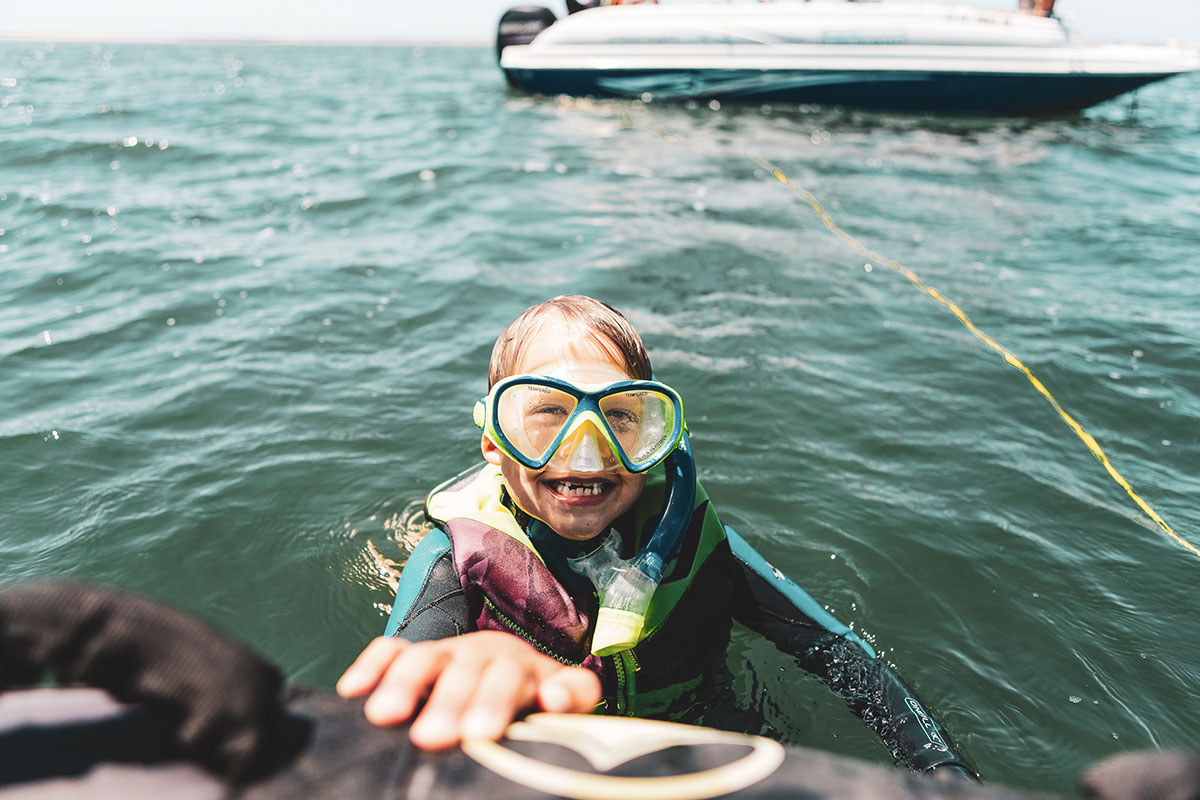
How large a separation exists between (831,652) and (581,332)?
116cm

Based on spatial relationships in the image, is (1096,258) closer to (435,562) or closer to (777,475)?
(777,475)

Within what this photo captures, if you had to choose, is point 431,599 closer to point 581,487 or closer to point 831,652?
point 581,487

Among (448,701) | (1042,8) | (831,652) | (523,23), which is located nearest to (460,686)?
(448,701)

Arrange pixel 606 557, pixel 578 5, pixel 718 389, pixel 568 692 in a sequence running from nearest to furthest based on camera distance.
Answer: pixel 568 692 → pixel 606 557 → pixel 718 389 → pixel 578 5

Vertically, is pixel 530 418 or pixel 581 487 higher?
pixel 530 418

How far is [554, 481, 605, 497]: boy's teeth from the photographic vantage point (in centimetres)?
194

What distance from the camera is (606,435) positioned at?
1.82 meters

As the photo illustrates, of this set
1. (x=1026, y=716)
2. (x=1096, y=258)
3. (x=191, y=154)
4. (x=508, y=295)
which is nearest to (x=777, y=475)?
(x=1026, y=716)

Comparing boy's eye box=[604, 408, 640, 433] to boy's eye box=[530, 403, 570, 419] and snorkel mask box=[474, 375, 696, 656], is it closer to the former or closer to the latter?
snorkel mask box=[474, 375, 696, 656]

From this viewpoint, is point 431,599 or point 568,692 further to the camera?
point 431,599

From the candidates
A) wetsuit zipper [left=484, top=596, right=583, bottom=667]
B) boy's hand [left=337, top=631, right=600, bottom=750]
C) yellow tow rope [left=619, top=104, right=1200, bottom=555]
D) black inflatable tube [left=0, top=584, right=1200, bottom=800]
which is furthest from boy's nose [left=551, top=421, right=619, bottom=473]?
yellow tow rope [left=619, top=104, right=1200, bottom=555]

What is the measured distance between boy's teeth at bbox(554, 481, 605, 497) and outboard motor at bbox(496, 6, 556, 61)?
16309mm

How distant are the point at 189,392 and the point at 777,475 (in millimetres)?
3065

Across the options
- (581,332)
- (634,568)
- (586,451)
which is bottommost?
(634,568)
